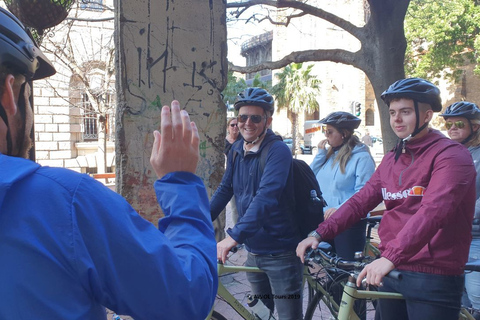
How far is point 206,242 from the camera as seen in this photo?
3.57ft

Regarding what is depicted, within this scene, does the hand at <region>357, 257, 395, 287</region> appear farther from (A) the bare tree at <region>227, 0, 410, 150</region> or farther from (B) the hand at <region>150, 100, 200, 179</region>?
(A) the bare tree at <region>227, 0, 410, 150</region>

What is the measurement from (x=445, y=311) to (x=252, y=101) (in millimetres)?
1771

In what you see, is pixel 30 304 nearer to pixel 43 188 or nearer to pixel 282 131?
pixel 43 188

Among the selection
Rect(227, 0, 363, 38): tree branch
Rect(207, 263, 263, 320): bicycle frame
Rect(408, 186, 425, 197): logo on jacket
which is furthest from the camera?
Rect(227, 0, 363, 38): tree branch

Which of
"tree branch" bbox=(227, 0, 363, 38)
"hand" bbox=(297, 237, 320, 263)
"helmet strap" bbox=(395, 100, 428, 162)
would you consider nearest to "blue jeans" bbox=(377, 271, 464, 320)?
"hand" bbox=(297, 237, 320, 263)

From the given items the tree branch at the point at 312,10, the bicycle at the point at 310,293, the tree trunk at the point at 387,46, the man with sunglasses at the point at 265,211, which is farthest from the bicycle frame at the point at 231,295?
the tree branch at the point at 312,10

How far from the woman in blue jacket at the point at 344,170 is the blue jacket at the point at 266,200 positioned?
1090 millimetres

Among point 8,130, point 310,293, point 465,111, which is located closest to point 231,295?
point 310,293

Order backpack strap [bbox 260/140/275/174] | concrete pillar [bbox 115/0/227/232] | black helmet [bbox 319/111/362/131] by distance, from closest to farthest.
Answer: backpack strap [bbox 260/140/275/174]
concrete pillar [bbox 115/0/227/232]
black helmet [bbox 319/111/362/131]

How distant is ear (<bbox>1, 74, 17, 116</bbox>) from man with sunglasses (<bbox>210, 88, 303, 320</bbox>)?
1.71 m

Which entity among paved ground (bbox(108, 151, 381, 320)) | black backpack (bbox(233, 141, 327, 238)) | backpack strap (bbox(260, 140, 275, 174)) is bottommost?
paved ground (bbox(108, 151, 381, 320))

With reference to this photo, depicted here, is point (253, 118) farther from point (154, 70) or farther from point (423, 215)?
point (423, 215)

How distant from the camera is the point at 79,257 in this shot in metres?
0.88

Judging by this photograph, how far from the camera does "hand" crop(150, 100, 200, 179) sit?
1150 mm
